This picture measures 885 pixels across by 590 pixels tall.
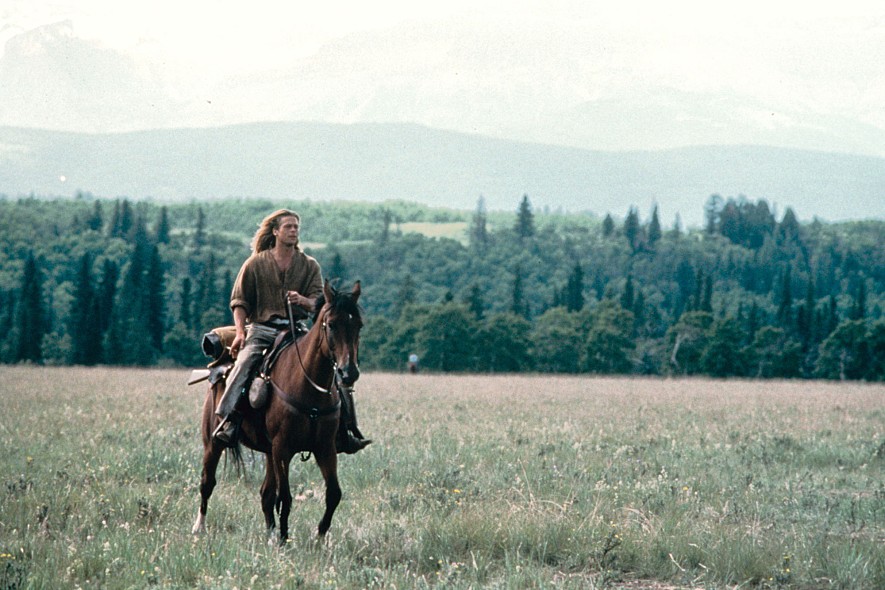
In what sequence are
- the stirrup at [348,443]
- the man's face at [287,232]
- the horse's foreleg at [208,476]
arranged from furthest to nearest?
the horse's foreleg at [208,476] < the man's face at [287,232] < the stirrup at [348,443]

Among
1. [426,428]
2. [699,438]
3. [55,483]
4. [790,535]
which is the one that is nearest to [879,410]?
[699,438]

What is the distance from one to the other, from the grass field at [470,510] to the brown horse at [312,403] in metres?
0.44

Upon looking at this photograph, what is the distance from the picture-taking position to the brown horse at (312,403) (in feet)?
33.6

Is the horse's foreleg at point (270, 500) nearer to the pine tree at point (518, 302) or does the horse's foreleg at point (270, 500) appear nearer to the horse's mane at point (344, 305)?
the horse's mane at point (344, 305)

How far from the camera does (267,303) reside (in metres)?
11.6

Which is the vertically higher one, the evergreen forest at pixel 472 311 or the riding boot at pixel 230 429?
the riding boot at pixel 230 429

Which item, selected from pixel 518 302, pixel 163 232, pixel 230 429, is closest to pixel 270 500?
pixel 230 429

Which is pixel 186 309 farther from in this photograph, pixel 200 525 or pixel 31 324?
pixel 200 525

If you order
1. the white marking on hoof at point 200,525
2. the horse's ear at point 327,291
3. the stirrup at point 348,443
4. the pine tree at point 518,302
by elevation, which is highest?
the horse's ear at point 327,291

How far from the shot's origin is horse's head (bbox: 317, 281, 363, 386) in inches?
394

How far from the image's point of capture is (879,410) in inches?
1218

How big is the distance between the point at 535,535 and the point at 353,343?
2.44m

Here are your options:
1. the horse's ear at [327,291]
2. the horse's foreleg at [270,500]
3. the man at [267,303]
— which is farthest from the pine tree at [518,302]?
the horse's ear at [327,291]

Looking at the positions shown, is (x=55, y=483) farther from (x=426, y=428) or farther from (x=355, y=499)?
(x=426, y=428)
